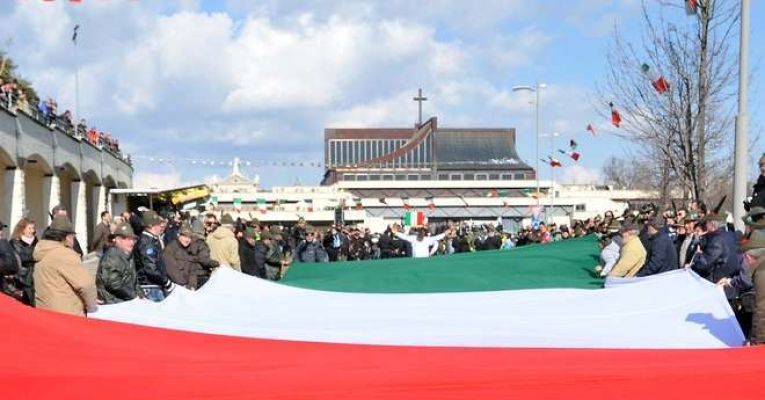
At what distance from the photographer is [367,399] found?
187 inches

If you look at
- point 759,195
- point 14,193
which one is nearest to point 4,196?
point 14,193

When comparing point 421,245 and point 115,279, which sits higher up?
point 115,279

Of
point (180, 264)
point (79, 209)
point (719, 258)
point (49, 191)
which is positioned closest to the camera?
point (719, 258)

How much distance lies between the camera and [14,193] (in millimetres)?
26609

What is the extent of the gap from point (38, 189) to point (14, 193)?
752 cm

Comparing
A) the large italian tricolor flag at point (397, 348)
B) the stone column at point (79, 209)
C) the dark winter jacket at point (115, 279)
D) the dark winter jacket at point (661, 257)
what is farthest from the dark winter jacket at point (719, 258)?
the stone column at point (79, 209)

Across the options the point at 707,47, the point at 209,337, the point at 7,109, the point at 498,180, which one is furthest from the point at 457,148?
the point at 209,337

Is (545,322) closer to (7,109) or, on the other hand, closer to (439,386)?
(439,386)

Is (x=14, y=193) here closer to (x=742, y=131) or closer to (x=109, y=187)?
(x=109, y=187)

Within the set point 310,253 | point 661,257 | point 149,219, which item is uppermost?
point 149,219

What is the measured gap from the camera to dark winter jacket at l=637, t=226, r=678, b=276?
33.2 ft

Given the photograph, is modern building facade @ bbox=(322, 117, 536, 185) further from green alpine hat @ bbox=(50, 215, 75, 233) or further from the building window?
green alpine hat @ bbox=(50, 215, 75, 233)

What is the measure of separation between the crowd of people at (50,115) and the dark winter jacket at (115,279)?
17.8 meters

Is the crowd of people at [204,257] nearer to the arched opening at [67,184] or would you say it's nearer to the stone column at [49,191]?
the stone column at [49,191]
